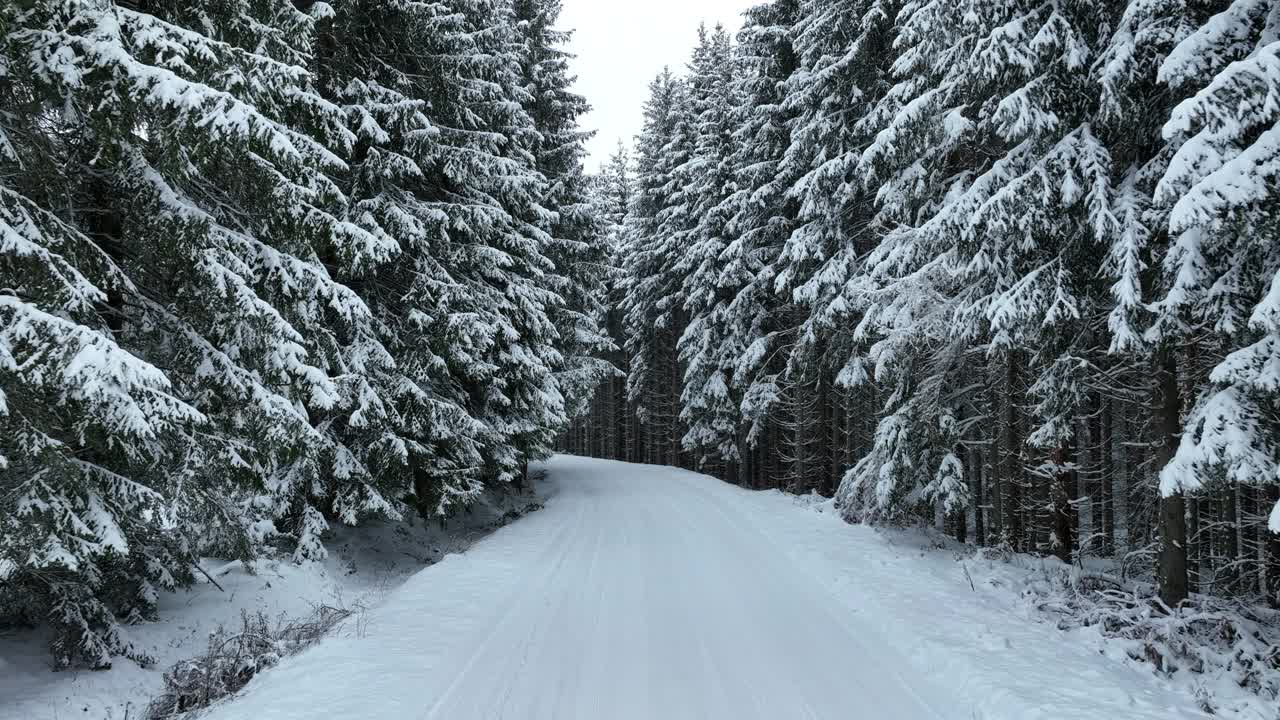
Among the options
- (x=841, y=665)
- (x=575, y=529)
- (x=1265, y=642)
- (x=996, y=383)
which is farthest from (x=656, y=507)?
(x=1265, y=642)

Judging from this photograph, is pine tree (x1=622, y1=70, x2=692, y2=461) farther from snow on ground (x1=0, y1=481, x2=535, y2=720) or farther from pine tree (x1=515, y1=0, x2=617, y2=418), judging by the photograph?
snow on ground (x1=0, y1=481, x2=535, y2=720)

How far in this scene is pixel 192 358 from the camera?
7.31 metres

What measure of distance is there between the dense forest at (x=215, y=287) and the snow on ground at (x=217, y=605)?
336 millimetres

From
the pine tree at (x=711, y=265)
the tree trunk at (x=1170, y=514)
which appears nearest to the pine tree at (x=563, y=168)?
the pine tree at (x=711, y=265)

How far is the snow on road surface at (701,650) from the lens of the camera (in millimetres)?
5277

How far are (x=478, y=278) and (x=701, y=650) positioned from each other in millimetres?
10460

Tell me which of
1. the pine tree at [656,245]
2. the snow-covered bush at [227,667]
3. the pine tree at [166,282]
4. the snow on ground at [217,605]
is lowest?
the snow on ground at [217,605]

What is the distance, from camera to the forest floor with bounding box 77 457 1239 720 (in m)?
5.29

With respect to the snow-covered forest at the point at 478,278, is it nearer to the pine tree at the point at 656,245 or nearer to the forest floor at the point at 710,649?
the forest floor at the point at 710,649

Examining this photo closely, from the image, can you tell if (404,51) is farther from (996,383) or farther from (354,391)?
(996,383)

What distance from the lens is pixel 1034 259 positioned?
8.77 meters

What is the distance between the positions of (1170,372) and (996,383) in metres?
4.45

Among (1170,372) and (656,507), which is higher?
(1170,372)

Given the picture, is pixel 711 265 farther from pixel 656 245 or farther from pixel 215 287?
pixel 215 287
